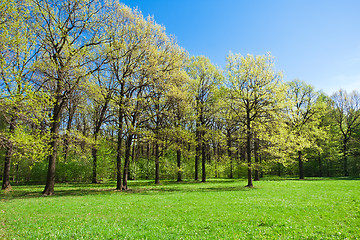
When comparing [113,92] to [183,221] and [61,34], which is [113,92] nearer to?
[61,34]

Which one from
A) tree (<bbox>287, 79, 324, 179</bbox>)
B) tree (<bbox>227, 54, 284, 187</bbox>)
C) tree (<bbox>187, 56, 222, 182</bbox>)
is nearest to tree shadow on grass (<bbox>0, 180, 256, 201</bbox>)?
tree (<bbox>227, 54, 284, 187</bbox>)

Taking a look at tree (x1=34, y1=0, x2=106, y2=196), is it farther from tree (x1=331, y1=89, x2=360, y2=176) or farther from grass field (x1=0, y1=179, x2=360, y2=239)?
tree (x1=331, y1=89, x2=360, y2=176)

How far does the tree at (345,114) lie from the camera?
1576 inches

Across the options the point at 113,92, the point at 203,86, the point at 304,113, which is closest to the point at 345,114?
the point at 304,113

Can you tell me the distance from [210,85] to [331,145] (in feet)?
87.4

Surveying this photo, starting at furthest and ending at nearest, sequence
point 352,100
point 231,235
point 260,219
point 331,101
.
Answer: point 331,101
point 352,100
point 260,219
point 231,235

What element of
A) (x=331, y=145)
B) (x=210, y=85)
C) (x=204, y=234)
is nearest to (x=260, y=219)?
(x=204, y=234)

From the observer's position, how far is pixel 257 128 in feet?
66.8

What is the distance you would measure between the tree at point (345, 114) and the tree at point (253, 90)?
29.4 metres

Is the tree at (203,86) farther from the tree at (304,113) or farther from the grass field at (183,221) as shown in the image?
the grass field at (183,221)

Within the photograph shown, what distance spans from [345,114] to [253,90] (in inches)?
1341

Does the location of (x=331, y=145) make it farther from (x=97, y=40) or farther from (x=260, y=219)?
(x=97, y=40)

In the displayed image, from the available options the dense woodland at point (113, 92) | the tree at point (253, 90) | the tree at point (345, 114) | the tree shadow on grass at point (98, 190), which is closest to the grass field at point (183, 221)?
the dense woodland at point (113, 92)

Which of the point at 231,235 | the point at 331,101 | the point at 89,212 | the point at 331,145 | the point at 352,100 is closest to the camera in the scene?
the point at 231,235
